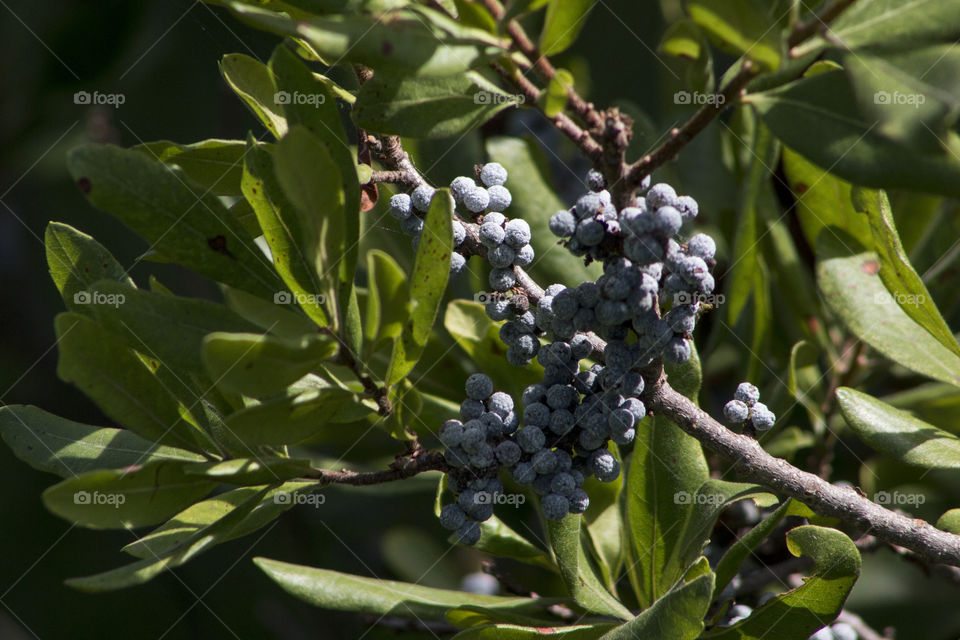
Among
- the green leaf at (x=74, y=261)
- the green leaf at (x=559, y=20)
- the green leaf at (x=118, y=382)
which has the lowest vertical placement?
the green leaf at (x=118, y=382)

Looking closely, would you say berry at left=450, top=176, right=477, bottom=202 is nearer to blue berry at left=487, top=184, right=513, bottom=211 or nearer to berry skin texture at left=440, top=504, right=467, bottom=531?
blue berry at left=487, top=184, right=513, bottom=211

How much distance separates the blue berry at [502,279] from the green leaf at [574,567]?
1.24 ft

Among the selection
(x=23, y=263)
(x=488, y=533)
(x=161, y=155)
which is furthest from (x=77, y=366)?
(x=23, y=263)

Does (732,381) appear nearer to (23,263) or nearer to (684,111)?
(684,111)

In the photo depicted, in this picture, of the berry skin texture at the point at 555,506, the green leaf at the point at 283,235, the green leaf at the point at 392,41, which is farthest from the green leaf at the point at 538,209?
the green leaf at the point at 392,41

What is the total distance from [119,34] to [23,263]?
1.15m

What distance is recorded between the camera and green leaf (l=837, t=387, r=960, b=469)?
129 centimetres

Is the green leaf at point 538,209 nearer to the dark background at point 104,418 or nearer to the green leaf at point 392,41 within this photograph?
the dark background at point 104,418

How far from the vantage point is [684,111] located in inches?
80.8

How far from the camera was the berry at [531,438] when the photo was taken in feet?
3.87

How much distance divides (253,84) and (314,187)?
40 centimetres

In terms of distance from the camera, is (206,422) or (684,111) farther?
(684,111)

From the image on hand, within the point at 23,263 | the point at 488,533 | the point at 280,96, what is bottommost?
the point at 23,263

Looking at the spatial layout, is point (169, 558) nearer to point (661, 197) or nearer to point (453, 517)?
point (453, 517)
